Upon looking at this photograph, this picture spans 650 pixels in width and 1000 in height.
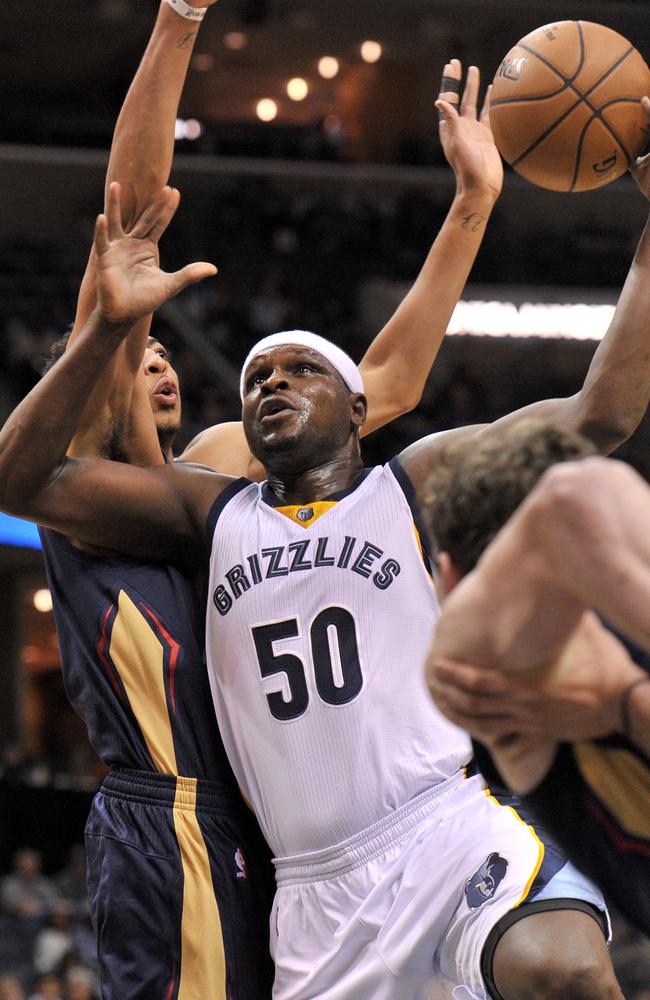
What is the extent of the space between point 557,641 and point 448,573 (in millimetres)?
363

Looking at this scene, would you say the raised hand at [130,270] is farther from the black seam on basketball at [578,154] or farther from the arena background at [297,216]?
the arena background at [297,216]

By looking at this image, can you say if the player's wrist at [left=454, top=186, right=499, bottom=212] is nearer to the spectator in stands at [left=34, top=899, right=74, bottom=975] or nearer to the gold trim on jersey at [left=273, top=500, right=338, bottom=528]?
the gold trim on jersey at [left=273, top=500, right=338, bottom=528]

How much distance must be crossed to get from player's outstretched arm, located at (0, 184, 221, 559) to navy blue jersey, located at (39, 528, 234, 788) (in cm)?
13

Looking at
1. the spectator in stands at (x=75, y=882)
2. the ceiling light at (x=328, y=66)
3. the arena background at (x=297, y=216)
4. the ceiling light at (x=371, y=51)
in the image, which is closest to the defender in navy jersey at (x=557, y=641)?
the spectator in stands at (x=75, y=882)

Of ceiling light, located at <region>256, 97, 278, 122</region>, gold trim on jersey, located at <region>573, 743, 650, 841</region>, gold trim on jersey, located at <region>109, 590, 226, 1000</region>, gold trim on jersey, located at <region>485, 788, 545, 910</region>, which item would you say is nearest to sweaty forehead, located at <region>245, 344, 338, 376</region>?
gold trim on jersey, located at <region>109, 590, 226, 1000</region>

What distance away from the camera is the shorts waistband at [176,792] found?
4215 mm

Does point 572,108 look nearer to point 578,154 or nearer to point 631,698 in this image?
point 578,154

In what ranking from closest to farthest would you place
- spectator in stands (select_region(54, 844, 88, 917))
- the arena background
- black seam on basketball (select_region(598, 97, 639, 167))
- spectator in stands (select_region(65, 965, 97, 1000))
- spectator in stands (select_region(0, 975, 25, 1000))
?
1. black seam on basketball (select_region(598, 97, 639, 167))
2. spectator in stands (select_region(0, 975, 25, 1000))
3. spectator in stands (select_region(65, 965, 97, 1000))
4. spectator in stands (select_region(54, 844, 88, 917))
5. the arena background

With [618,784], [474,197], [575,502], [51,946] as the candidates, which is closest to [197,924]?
[618,784]

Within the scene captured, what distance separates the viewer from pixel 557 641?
228 centimetres

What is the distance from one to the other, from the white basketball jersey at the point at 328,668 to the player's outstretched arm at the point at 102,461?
222mm

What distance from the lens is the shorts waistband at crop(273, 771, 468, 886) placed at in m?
3.92

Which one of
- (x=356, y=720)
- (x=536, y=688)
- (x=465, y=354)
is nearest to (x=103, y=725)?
(x=356, y=720)

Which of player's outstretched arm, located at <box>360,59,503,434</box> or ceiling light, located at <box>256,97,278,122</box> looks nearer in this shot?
player's outstretched arm, located at <box>360,59,503,434</box>
